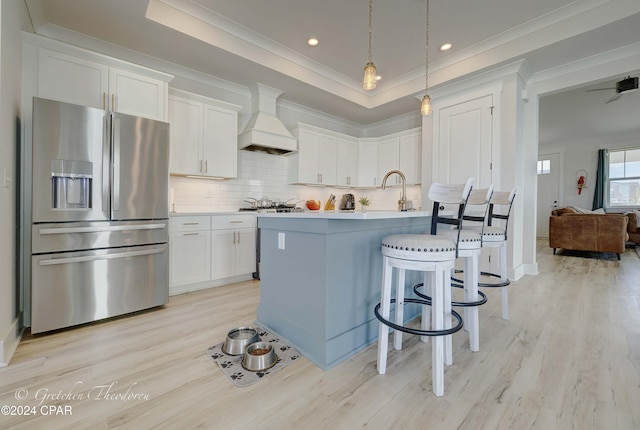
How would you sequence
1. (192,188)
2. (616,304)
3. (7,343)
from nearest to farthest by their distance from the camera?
(7,343) → (616,304) → (192,188)

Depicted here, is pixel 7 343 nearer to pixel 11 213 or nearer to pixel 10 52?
pixel 11 213

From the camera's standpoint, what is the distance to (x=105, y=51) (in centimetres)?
302

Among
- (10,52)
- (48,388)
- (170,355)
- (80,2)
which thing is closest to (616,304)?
(170,355)

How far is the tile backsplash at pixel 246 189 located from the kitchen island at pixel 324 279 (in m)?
1.99

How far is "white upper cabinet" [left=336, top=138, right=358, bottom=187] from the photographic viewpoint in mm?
5168

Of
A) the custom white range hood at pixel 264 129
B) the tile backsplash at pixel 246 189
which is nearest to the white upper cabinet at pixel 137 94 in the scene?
the tile backsplash at pixel 246 189

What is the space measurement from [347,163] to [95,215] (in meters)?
4.03

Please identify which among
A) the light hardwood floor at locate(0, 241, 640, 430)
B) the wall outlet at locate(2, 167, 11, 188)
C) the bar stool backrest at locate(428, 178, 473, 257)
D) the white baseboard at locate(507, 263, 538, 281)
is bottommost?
the light hardwood floor at locate(0, 241, 640, 430)

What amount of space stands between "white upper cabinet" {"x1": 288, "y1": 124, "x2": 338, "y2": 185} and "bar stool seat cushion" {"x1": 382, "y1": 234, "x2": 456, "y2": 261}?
322 centimetres

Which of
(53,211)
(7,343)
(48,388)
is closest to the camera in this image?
(48,388)

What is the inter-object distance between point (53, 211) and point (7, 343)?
912 millimetres

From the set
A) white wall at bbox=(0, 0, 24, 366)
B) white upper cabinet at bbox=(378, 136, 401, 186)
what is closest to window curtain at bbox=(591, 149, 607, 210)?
white upper cabinet at bbox=(378, 136, 401, 186)

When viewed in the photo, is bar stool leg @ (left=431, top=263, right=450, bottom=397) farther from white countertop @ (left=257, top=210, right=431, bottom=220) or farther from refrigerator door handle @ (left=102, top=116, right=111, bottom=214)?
refrigerator door handle @ (left=102, top=116, right=111, bottom=214)

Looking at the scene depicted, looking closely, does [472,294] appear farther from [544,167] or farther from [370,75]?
[544,167]
